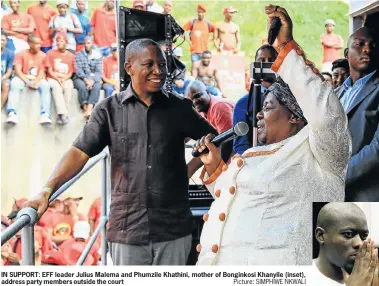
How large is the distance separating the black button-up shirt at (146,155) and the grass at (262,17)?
0.29 m

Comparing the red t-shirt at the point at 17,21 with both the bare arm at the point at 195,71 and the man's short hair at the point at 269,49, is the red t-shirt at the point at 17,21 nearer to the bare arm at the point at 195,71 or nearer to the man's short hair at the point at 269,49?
the bare arm at the point at 195,71

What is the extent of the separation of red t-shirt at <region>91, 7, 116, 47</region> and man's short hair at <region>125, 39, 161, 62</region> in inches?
3.4

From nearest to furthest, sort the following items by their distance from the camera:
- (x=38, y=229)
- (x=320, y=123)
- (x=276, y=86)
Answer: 1. (x=320, y=123)
2. (x=276, y=86)
3. (x=38, y=229)

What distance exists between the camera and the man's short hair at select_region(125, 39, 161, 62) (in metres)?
3.12

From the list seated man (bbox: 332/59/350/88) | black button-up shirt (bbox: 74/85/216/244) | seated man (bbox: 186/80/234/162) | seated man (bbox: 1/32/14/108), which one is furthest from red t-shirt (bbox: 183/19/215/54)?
seated man (bbox: 1/32/14/108)

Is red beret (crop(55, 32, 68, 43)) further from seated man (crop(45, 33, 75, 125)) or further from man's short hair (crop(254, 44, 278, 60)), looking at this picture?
man's short hair (crop(254, 44, 278, 60))

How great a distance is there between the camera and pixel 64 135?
3168 millimetres

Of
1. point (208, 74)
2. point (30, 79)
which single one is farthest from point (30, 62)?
point (208, 74)

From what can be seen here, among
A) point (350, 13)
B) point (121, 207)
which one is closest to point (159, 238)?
point (121, 207)

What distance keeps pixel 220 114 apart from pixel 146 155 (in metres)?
0.39

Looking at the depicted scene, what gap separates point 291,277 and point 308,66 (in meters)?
0.95

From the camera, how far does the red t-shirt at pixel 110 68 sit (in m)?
3.15

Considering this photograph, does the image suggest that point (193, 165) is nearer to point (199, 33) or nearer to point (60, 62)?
point (199, 33)

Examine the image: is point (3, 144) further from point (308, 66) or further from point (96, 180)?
point (308, 66)
